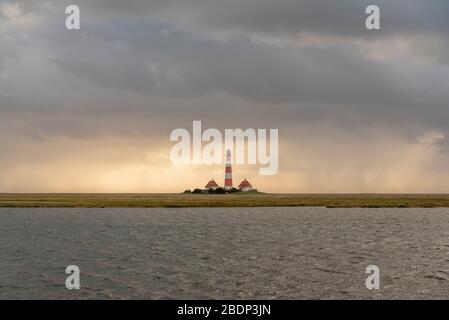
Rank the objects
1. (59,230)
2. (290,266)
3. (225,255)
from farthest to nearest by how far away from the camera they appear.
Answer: (59,230) < (225,255) < (290,266)

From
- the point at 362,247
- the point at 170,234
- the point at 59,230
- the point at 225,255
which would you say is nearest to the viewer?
the point at 225,255

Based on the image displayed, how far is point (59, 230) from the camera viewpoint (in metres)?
70.4

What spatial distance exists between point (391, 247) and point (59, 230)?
42.0 m

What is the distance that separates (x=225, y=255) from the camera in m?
45.0

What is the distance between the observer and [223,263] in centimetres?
4050

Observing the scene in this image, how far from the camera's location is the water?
30.4 meters

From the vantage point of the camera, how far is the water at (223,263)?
3044 centimetres

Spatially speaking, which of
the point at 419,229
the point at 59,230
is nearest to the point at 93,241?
the point at 59,230
